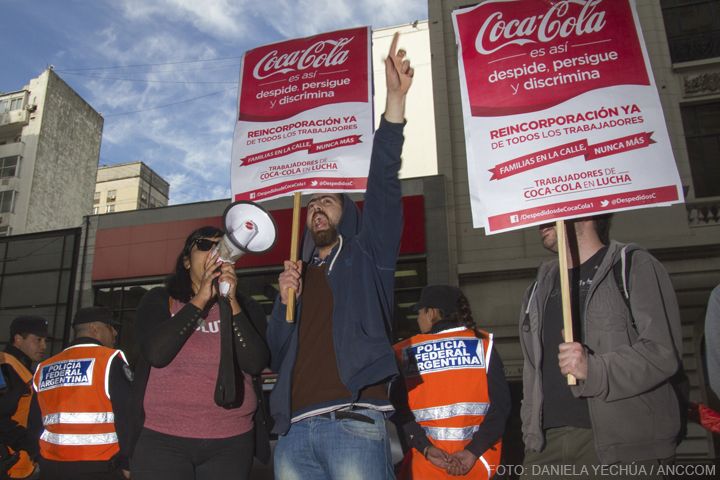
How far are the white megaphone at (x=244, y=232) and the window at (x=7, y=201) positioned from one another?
36.3 meters

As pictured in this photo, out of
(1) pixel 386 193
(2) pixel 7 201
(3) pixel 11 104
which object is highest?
(3) pixel 11 104

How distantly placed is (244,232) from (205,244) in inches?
13.8

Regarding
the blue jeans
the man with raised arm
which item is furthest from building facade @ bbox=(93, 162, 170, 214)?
the blue jeans

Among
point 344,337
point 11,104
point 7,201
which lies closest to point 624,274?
point 344,337

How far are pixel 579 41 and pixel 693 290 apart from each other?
988 centimetres

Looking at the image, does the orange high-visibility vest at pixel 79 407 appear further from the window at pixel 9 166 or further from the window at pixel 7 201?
the window at pixel 9 166

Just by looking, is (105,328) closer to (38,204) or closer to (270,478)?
(270,478)

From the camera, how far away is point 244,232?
10.1 ft

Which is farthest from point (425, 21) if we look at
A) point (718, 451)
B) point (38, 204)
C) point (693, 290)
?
point (38, 204)

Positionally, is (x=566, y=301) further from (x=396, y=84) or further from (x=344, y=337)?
Result: (x=396, y=84)

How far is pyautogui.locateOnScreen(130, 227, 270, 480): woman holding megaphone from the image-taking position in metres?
2.69

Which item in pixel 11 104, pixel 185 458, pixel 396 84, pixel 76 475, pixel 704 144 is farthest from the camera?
pixel 11 104

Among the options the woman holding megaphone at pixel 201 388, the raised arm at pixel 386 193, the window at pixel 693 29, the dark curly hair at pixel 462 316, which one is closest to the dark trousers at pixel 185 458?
the woman holding megaphone at pixel 201 388

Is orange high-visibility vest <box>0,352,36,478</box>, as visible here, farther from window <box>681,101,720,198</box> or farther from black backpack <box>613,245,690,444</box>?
window <box>681,101,720,198</box>
